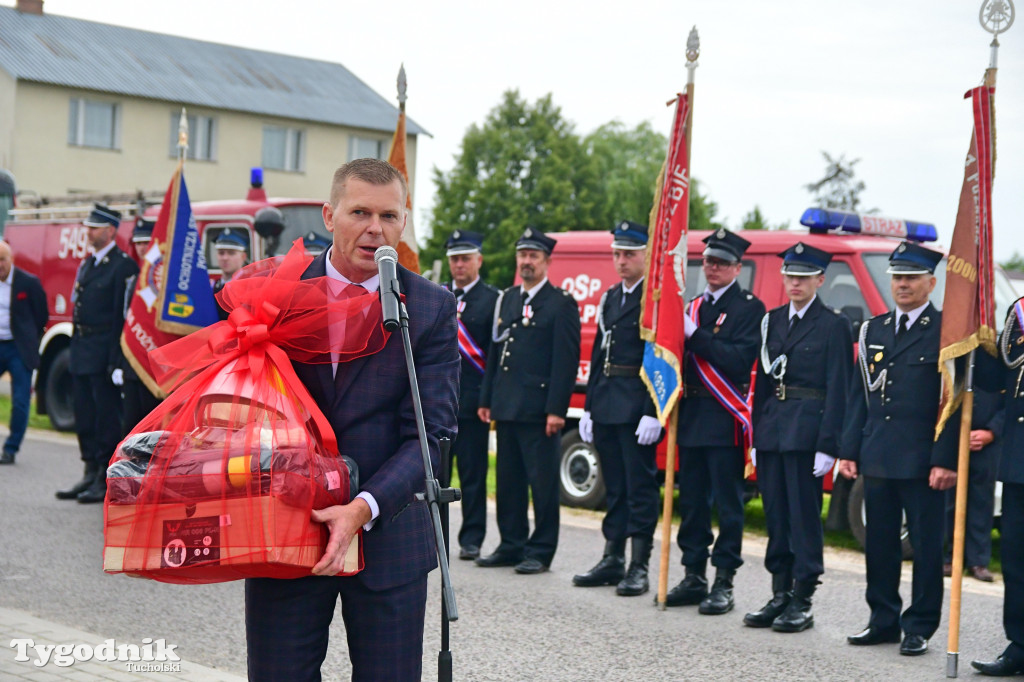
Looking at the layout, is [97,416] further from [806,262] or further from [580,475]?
[806,262]

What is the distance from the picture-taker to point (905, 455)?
21.4ft

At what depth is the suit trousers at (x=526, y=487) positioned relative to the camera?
850cm

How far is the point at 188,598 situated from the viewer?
7.33 m

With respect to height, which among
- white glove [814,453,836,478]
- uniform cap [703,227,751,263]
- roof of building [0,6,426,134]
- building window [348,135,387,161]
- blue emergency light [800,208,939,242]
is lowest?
white glove [814,453,836,478]

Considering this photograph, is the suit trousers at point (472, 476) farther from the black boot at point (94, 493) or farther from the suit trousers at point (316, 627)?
the suit trousers at point (316, 627)

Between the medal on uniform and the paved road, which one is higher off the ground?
the medal on uniform

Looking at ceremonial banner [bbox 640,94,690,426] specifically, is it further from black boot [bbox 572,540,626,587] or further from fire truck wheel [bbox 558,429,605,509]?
fire truck wheel [bbox 558,429,605,509]

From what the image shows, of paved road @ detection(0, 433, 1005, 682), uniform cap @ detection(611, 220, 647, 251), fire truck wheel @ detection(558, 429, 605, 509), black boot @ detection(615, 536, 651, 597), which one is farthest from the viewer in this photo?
fire truck wheel @ detection(558, 429, 605, 509)

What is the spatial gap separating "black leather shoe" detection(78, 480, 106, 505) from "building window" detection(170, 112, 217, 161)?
33213 millimetres

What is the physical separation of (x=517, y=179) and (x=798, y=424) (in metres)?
53.7

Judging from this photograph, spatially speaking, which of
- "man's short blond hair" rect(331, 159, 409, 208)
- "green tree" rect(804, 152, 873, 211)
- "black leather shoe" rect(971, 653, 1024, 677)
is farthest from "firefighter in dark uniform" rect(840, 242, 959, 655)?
"green tree" rect(804, 152, 873, 211)

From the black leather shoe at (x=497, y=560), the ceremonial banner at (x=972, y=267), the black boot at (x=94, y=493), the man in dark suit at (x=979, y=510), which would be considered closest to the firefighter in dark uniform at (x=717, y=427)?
the man in dark suit at (x=979, y=510)

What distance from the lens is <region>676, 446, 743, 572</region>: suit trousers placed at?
741cm

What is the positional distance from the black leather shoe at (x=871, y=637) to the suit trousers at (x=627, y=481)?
64.6 inches
